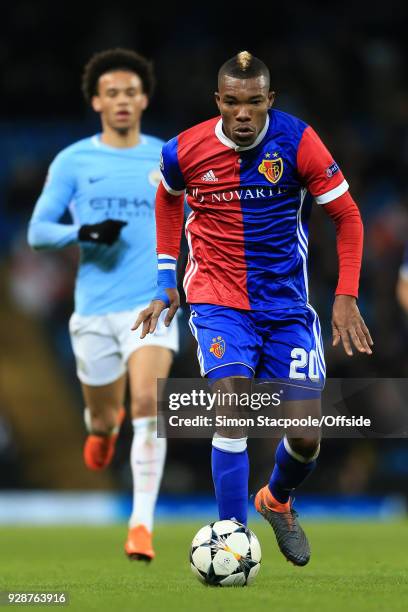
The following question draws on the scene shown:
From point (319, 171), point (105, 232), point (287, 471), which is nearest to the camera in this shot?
point (319, 171)

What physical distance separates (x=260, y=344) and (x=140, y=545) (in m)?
1.68

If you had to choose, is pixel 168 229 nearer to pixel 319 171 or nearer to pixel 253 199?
pixel 253 199

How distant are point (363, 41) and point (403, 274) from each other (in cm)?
1137

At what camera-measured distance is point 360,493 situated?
13.9 metres

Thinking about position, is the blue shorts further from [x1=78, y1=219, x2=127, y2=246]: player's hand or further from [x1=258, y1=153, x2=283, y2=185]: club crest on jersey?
[x1=78, y1=219, x2=127, y2=246]: player's hand

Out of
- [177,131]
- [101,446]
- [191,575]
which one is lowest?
[177,131]

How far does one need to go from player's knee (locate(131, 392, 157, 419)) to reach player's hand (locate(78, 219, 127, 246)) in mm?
905

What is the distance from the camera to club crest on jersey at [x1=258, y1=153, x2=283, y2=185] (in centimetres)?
590

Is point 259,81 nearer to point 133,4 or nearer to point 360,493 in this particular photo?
A: point 360,493

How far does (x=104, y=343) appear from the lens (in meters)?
7.92

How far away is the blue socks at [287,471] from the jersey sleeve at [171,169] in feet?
4.12

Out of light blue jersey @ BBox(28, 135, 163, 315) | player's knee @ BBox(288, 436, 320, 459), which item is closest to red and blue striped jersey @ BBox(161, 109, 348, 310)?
player's knee @ BBox(288, 436, 320, 459)

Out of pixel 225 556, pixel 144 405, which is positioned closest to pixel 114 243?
pixel 144 405

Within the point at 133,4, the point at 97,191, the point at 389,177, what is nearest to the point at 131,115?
the point at 97,191
